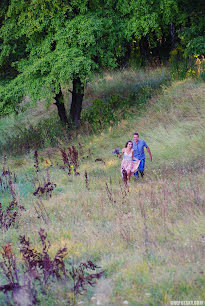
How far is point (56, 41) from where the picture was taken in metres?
13.7

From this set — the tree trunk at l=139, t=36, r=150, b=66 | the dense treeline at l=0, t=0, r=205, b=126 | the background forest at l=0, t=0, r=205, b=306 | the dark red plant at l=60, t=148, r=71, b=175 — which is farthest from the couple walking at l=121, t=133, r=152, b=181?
the tree trunk at l=139, t=36, r=150, b=66

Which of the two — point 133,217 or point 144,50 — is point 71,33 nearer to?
point 133,217

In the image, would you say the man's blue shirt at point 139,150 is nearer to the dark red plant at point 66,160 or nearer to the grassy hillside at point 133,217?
the grassy hillside at point 133,217

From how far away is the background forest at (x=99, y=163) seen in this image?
4684 millimetres

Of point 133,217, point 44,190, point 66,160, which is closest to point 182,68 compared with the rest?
point 66,160

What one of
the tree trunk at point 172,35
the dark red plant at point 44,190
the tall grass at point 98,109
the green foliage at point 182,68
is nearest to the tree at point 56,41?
the tall grass at point 98,109

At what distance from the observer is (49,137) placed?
14.8m

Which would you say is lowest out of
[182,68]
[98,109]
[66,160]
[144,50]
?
[66,160]

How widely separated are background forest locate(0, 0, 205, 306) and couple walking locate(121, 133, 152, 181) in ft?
1.01

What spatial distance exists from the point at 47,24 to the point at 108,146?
5.03 m

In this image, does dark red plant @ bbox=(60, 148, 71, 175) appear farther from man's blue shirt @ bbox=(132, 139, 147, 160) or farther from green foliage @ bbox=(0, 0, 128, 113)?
green foliage @ bbox=(0, 0, 128, 113)

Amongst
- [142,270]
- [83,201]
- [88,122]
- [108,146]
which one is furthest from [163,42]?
[142,270]

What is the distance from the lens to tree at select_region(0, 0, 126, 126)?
1262 cm

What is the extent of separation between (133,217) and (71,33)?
848 centimetres
